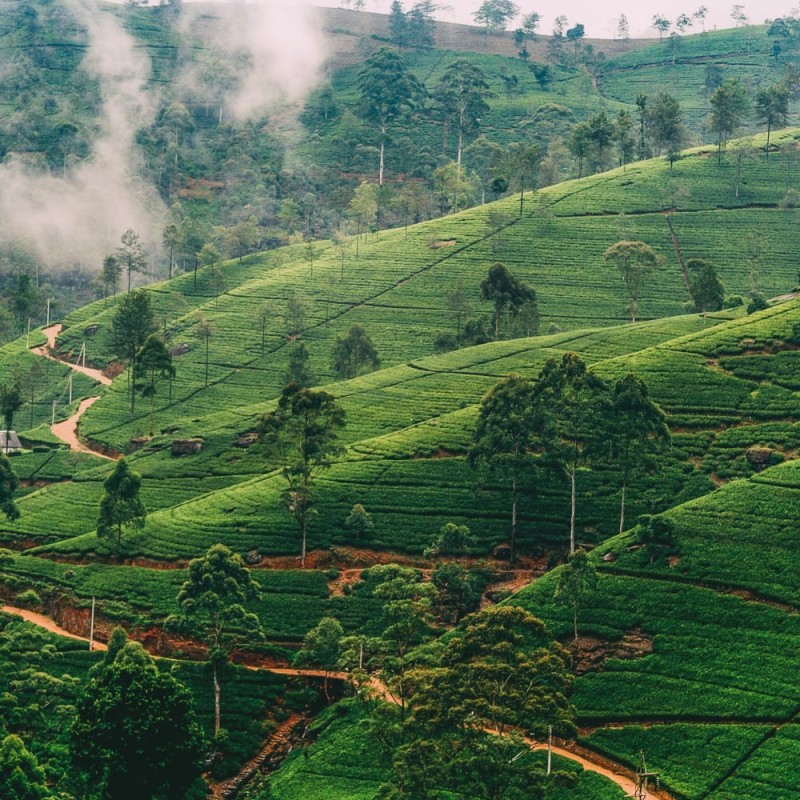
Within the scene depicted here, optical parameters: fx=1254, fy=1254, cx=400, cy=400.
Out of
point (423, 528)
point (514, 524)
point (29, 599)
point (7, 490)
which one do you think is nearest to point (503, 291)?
point (423, 528)

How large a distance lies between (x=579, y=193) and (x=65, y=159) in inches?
3319

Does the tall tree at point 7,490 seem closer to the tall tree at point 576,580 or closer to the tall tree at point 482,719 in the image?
the tall tree at point 576,580

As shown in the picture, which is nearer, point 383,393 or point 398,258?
point 383,393

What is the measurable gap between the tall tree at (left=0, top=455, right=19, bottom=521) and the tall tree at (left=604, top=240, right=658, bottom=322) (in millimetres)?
64243

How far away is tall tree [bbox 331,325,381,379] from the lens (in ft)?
380

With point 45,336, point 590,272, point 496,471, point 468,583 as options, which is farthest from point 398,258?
point 468,583

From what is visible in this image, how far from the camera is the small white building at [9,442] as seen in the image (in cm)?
11038

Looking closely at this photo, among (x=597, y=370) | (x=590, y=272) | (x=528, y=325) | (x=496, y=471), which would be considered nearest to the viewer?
(x=496, y=471)

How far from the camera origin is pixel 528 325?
122m

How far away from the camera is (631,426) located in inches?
2985

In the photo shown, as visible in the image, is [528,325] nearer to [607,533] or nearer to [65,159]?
[607,533]

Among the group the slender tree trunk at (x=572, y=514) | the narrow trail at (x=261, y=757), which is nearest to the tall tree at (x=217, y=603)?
the narrow trail at (x=261, y=757)

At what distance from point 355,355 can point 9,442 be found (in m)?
31.9

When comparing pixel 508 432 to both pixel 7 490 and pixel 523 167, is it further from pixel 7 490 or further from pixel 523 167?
pixel 523 167
